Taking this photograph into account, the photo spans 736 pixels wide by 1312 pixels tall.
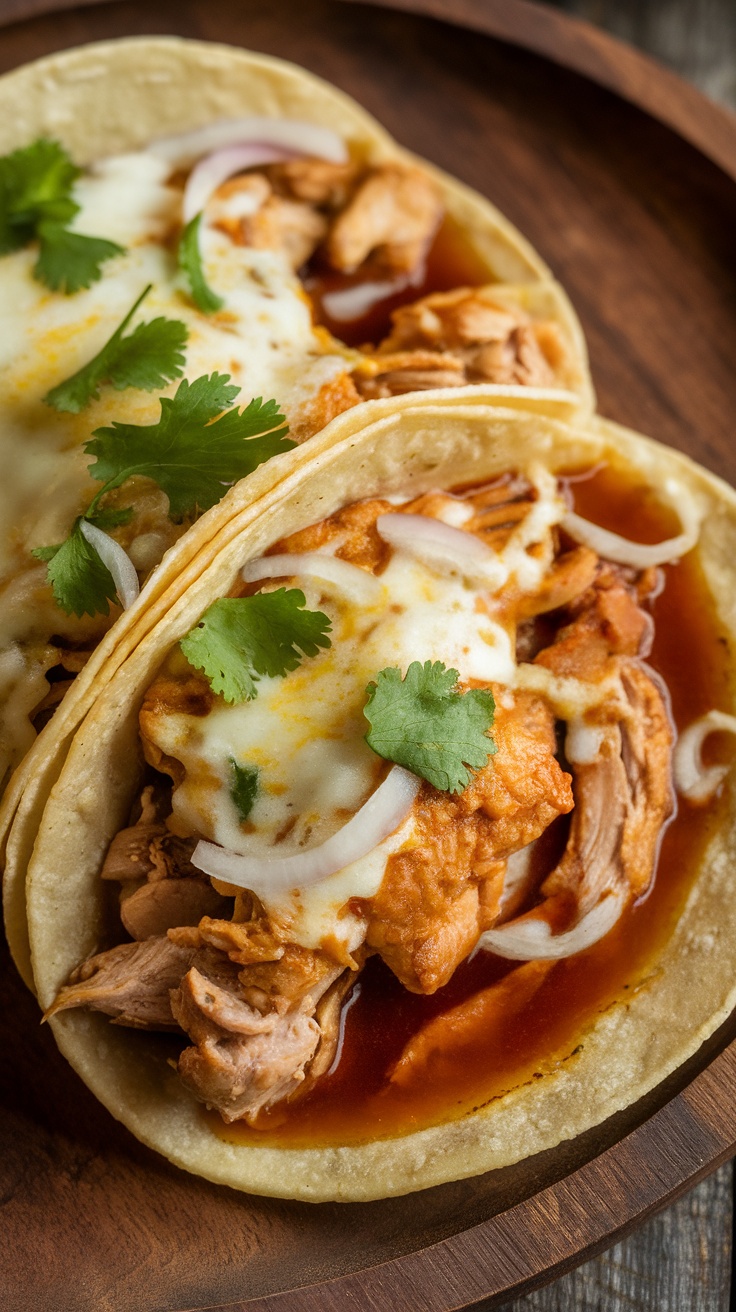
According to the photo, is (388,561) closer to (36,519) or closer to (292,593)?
(292,593)

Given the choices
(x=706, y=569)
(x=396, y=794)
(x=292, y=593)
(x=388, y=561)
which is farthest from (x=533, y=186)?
(x=396, y=794)

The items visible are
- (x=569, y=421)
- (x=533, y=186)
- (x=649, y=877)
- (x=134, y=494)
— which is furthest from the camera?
(x=533, y=186)

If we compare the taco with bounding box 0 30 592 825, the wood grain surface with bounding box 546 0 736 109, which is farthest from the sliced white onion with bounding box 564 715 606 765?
the wood grain surface with bounding box 546 0 736 109

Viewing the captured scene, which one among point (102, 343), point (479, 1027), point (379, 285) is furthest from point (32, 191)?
point (479, 1027)

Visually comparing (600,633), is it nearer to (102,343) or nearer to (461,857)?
(461,857)

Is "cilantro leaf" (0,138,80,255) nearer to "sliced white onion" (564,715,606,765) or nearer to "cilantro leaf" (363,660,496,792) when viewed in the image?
"cilantro leaf" (363,660,496,792)

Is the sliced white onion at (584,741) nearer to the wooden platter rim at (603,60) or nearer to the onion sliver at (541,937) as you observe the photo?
the onion sliver at (541,937)
